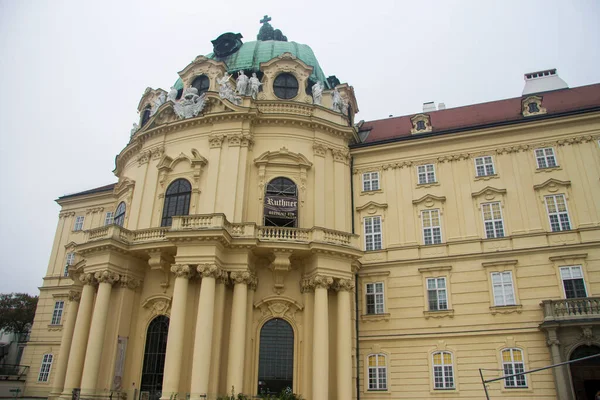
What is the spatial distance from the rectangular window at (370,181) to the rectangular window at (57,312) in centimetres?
2275

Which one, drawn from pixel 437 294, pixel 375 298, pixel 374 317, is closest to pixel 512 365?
pixel 437 294

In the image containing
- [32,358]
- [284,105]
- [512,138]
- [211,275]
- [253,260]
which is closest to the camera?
[211,275]

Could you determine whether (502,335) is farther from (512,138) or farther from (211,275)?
(211,275)

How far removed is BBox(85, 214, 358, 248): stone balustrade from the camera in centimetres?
2247

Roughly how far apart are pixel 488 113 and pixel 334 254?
13453 mm

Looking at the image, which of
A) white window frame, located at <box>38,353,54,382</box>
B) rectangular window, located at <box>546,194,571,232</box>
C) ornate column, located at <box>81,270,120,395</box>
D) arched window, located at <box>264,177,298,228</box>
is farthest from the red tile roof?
white window frame, located at <box>38,353,54,382</box>

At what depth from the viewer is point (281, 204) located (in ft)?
82.7

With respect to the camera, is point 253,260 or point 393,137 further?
point 393,137

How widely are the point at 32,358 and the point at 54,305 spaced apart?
3.66 metres

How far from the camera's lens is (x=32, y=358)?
3284cm

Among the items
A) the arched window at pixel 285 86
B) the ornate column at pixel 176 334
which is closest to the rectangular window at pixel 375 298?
the ornate column at pixel 176 334

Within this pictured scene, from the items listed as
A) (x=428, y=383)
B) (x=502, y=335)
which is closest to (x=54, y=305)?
(x=428, y=383)

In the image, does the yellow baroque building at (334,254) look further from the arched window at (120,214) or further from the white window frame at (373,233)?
the arched window at (120,214)

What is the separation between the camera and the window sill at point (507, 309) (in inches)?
882
